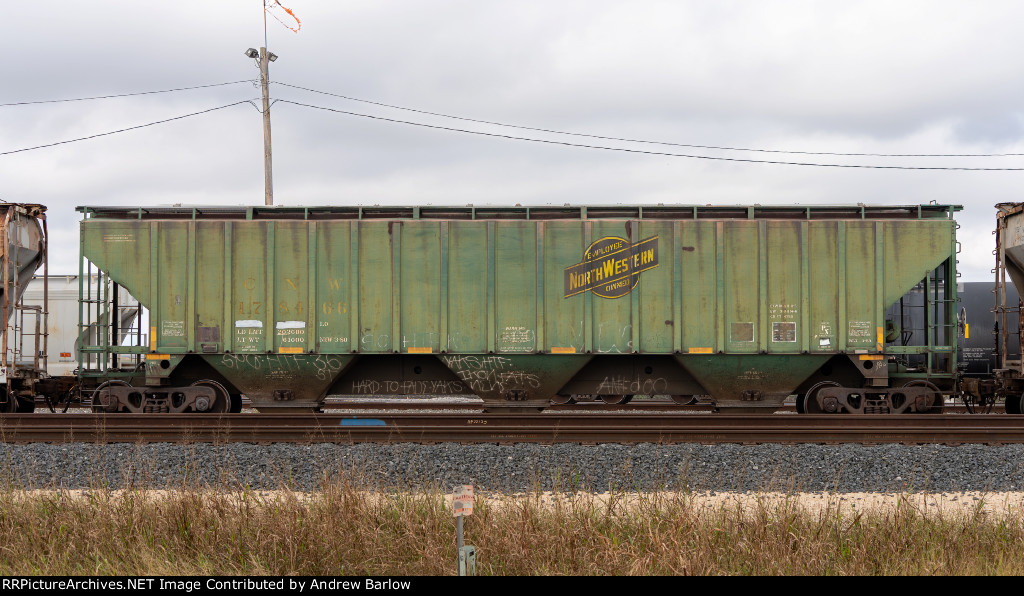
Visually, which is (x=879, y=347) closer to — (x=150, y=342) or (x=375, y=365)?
(x=375, y=365)

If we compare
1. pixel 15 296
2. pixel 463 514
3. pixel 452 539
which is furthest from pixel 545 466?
pixel 15 296

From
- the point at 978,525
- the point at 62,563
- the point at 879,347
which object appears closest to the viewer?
the point at 62,563

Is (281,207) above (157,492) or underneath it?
above

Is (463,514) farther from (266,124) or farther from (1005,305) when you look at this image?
(266,124)

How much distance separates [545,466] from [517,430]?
1.82 metres

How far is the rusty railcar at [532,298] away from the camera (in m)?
12.1

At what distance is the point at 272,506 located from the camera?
20.3ft

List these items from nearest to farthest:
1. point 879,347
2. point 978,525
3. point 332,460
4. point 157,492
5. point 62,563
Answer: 1. point 62,563
2. point 978,525
3. point 157,492
4. point 332,460
5. point 879,347

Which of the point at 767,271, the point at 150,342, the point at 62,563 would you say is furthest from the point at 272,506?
the point at 767,271

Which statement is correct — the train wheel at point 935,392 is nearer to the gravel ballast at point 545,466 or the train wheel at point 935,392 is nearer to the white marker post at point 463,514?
the gravel ballast at point 545,466

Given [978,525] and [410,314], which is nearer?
[978,525]

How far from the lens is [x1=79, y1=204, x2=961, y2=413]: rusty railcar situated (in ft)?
39.5

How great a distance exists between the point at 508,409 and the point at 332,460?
4373mm

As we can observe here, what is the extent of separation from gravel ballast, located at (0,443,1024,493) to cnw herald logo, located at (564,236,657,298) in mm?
3313
